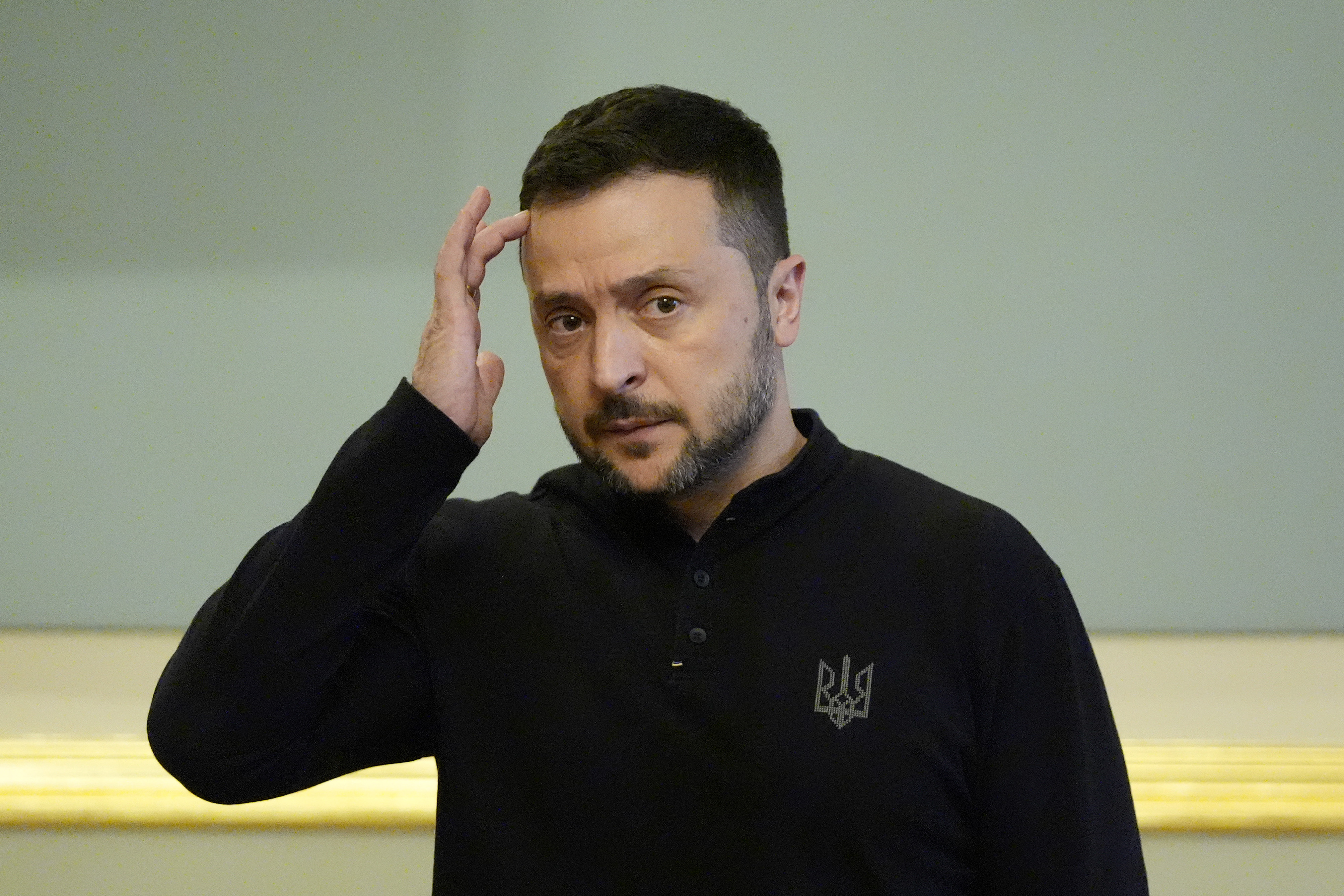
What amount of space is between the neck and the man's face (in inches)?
1.4

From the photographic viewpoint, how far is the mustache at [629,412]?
0.80 metres

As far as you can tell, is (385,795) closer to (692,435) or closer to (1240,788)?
(692,435)

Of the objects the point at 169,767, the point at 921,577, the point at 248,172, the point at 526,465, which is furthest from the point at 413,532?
the point at 248,172

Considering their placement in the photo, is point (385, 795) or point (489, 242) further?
point (385, 795)

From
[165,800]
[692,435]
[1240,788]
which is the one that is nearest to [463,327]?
[692,435]

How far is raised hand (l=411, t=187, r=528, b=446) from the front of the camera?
2.61 ft

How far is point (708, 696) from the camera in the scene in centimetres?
78

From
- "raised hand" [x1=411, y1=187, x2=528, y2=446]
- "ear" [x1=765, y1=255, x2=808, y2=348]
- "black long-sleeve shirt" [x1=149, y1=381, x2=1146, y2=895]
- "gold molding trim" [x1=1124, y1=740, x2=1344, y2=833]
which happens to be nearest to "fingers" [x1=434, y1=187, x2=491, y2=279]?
"raised hand" [x1=411, y1=187, x2=528, y2=446]

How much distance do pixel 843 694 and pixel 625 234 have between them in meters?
0.35

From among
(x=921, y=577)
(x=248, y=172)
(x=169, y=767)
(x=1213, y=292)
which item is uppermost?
(x=248, y=172)

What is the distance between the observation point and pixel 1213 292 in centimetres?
135

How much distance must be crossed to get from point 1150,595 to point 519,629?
0.86 m

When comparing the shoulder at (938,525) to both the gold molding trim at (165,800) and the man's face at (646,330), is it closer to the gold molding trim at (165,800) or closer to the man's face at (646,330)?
the man's face at (646,330)

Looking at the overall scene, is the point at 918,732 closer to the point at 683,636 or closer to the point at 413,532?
the point at 683,636
